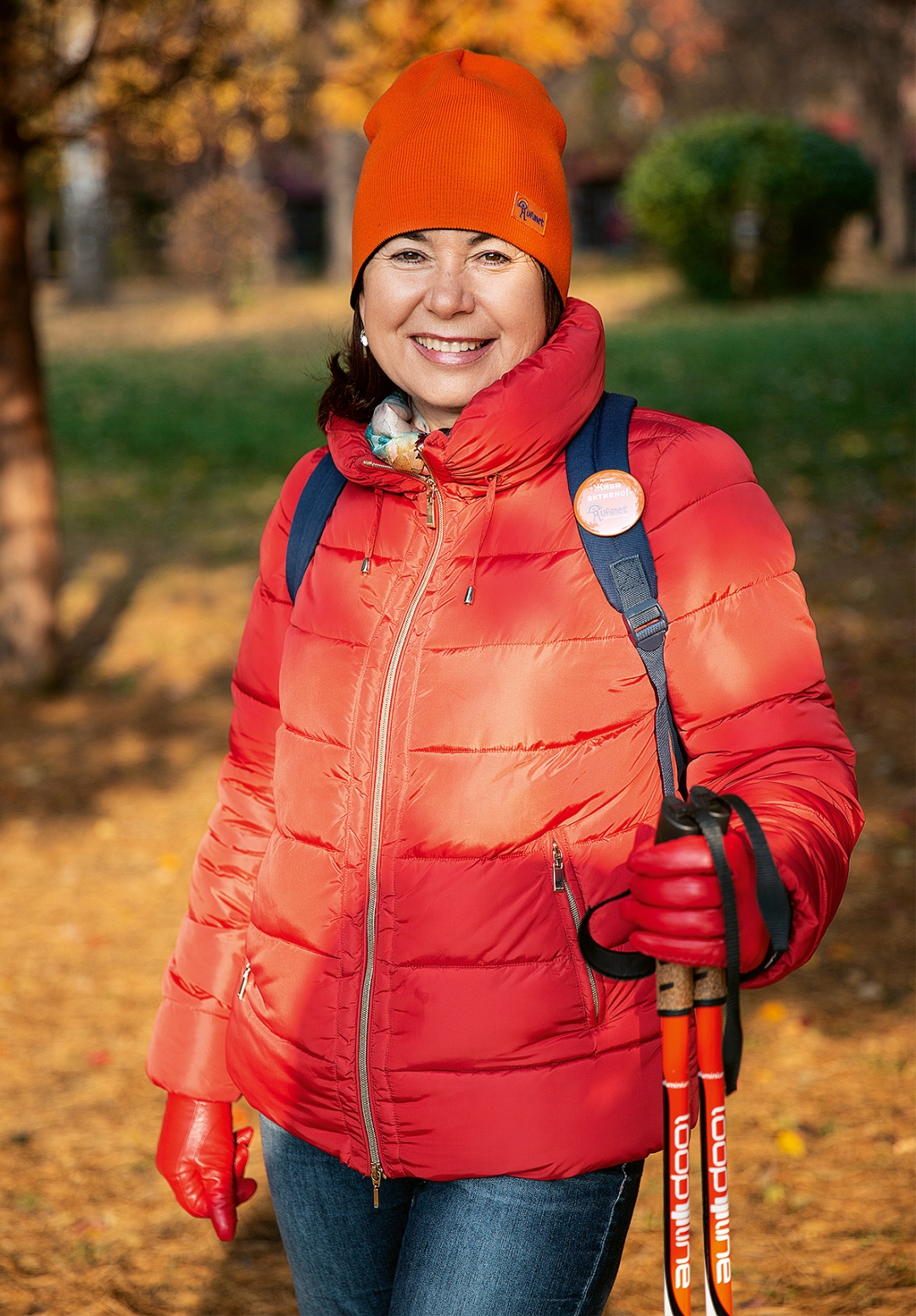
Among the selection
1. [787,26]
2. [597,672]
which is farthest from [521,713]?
[787,26]

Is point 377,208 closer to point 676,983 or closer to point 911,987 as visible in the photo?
point 676,983

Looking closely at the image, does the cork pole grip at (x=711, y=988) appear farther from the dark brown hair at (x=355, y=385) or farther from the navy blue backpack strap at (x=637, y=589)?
the dark brown hair at (x=355, y=385)

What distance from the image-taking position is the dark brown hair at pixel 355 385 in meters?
2.21

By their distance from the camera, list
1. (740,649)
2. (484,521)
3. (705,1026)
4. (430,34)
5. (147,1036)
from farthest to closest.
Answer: (430,34)
(147,1036)
(484,521)
(740,649)
(705,1026)

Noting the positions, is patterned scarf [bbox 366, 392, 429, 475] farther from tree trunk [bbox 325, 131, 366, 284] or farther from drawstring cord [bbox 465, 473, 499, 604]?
tree trunk [bbox 325, 131, 366, 284]

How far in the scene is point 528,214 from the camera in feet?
6.77

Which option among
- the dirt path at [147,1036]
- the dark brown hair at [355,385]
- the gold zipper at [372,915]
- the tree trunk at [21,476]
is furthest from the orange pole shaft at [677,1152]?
the tree trunk at [21,476]

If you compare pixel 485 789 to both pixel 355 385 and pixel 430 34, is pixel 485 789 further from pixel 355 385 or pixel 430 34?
pixel 430 34

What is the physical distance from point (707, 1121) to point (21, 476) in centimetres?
597

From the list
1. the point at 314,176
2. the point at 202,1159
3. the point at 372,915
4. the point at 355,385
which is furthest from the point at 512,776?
the point at 314,176

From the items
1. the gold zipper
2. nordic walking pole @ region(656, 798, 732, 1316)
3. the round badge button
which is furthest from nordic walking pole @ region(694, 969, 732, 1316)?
the round badge button

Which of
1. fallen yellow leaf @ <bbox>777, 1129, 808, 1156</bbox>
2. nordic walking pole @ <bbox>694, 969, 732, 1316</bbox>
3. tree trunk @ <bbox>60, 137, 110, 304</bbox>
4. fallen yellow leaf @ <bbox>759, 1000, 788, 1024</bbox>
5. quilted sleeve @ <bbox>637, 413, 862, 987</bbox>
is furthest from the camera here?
tree trunk @ <bbox>60, 137, 110, 304</bbox>

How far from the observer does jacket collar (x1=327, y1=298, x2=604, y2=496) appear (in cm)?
183

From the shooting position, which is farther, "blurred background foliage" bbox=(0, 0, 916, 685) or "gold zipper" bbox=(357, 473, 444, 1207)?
"blurred background foliage" bbox=(0, 0, 916, 685)
